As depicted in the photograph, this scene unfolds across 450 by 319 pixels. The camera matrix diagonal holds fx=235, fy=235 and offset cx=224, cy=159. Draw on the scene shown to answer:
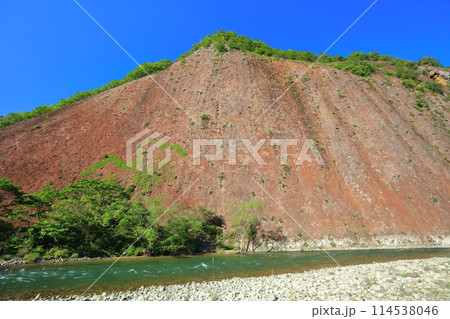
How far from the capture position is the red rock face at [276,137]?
2955cm

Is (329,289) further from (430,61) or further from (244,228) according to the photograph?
(430,61)

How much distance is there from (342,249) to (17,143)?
48598 millimetres

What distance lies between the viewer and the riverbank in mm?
8352

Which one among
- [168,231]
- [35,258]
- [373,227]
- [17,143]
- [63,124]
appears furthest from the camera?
[63,124]

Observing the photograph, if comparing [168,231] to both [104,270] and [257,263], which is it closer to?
[104,270]

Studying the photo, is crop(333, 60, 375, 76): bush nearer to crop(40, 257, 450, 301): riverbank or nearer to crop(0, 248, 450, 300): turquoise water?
crop(0, 248, 450, 300): turquoise water

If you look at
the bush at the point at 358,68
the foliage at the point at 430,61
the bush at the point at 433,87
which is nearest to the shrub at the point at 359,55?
the foliage at the point at 430,61

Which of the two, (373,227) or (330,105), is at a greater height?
(330,105)

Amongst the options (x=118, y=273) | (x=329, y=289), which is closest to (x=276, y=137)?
(x=118, y=273)

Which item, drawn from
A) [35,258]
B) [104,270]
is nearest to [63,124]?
[35,258]

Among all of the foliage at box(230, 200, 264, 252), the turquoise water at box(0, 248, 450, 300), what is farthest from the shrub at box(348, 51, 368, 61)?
the turquoise water at box(0, 248, 450, 300)

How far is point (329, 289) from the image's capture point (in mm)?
9305

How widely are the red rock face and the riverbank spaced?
52.9 ft

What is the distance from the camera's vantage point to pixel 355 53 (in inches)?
3157
